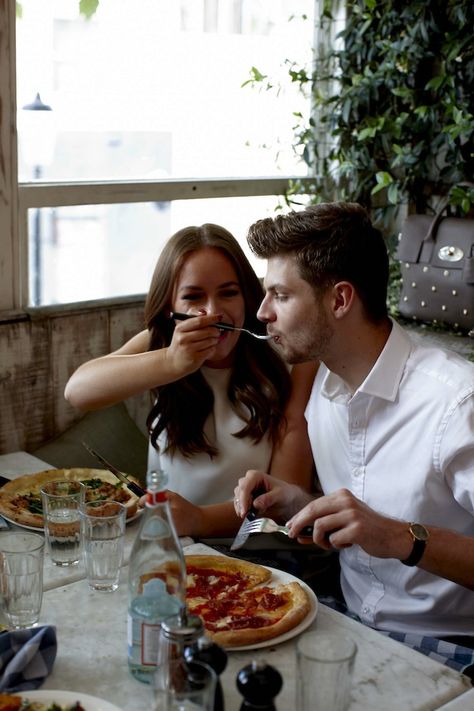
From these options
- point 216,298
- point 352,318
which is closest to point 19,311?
point 216,298

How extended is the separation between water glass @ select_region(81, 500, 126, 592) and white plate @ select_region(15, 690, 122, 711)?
1.19ft

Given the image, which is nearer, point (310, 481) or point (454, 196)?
point (310, 481)

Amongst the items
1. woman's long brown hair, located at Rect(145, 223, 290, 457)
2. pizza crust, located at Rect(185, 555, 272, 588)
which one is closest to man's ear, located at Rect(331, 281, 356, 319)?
woman's long brown hair, located at Rect(145, 223, 290, 457)

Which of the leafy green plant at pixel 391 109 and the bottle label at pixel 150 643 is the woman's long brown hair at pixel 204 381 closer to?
the bottle label at pixel 150 643

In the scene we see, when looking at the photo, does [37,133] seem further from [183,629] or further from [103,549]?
[183,629]

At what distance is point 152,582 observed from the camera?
4.10 ft

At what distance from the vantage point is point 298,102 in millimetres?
3557

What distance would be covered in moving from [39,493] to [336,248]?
83 cm

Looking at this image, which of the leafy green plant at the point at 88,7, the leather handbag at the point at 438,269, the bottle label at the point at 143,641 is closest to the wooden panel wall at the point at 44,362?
the leafy green plant at the point at 88,7

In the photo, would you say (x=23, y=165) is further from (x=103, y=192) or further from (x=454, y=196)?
(x=454, y=196)

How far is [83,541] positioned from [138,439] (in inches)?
48.5

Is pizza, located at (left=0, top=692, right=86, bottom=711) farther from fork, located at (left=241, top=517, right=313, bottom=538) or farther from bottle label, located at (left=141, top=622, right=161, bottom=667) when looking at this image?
fork, located at (left=241, top=517, right=313, bottom=538)

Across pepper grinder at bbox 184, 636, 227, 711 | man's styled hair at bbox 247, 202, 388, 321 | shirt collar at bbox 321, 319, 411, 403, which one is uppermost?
man's styled hair at bbox 247, 202, 388, 321

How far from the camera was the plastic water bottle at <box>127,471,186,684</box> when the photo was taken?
1.23 meters
